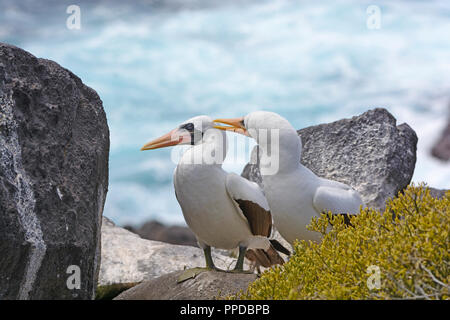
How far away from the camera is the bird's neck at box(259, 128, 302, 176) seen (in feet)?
21.2

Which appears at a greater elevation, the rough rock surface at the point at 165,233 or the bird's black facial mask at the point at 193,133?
the bird's black facial mask at the point at 193,133

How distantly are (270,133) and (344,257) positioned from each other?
6.96 feet

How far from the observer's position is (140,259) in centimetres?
938

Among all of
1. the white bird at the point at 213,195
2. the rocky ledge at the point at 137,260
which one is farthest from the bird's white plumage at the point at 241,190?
the rocky ledge at the point at 137,260

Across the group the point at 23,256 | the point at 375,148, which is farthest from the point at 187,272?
the point at 375,148

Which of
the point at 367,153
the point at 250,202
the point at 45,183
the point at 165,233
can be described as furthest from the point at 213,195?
the point at 165,233

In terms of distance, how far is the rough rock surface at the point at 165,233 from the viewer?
1592 centimetres

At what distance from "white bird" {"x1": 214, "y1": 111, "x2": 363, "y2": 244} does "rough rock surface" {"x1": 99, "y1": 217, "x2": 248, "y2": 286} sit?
8.54ft

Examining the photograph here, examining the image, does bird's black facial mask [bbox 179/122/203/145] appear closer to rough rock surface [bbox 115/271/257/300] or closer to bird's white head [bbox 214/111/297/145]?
bird's white head [bbox 214/111/297/145]

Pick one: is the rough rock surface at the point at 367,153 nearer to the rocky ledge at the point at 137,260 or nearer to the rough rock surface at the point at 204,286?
the rocky ledge at the point at 137,260

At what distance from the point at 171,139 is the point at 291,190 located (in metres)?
1.44

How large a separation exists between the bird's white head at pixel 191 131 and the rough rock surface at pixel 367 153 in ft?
Result: 11.9

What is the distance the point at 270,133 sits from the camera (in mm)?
6492

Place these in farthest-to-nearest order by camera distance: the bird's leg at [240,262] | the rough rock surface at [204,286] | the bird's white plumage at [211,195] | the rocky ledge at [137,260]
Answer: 1. the rocky ledge at [137,260]
2. the bird's leg at [240,262]
3. the bird's white plumage at [211,195]
4. the rough rock surface at [204,286]
